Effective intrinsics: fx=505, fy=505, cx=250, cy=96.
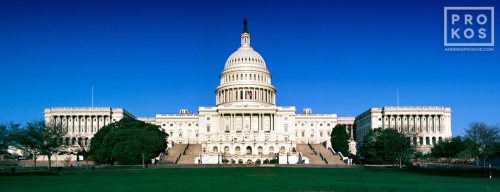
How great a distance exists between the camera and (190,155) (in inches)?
4358

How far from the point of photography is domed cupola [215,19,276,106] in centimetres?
15225

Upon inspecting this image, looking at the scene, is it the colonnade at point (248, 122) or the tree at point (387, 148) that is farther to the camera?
the colonnade at point (248, 122)

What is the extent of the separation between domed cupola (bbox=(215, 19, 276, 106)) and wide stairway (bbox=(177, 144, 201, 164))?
3046 cm

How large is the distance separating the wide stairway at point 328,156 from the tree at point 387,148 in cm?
514

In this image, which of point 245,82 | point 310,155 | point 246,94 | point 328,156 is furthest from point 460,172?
point 245,82

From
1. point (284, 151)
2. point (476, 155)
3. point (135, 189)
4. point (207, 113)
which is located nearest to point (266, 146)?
point (284, 151)

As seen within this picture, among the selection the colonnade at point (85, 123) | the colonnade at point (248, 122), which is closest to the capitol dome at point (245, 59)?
the colonnade at point (248, 122)

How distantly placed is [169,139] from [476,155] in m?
90.7

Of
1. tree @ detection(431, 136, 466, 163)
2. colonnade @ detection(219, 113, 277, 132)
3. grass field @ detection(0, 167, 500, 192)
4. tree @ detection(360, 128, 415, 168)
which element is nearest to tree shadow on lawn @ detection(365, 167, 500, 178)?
grass field @ detection(0, 167, 500, 192)

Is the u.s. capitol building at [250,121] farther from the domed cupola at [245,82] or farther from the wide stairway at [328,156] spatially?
the wide stairway at [328,156]

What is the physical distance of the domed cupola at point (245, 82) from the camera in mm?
152250

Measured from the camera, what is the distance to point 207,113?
467 feet

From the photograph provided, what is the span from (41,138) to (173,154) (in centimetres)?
3762

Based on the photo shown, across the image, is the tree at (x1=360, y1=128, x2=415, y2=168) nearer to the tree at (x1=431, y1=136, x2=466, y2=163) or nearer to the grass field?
the tree at (x1=431, y1=136, x2=466, y2=163)
